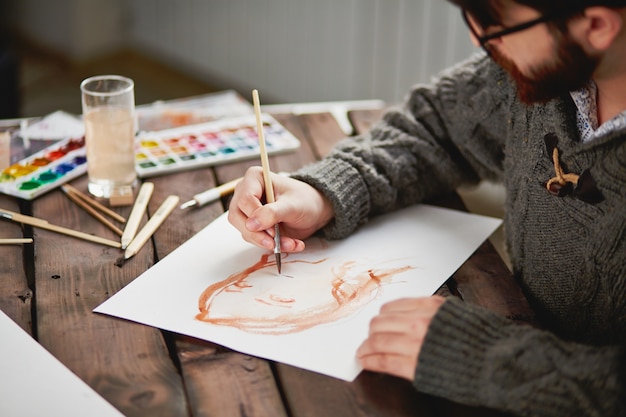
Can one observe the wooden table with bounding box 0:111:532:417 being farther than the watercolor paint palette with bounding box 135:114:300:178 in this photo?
No

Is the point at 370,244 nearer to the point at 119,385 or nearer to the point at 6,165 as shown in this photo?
the point at 119,385

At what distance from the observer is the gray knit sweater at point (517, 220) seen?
76 centimetres

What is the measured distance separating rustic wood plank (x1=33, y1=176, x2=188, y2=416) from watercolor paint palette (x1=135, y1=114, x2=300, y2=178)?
0.21 meters

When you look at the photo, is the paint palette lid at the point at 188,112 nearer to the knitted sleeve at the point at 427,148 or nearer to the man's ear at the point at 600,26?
the knitted sleeve at the point at 427,148

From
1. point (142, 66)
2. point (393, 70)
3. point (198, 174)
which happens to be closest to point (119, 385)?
point (198, 174)

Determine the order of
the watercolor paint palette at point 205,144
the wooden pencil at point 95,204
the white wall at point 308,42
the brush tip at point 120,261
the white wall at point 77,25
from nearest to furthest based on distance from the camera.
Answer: the brush tip at point 120,261
the wooden pencil at point 95,204
the watercolor paint palette at point 205,144
the white wall at point 308,42
the white wall at point 77,25

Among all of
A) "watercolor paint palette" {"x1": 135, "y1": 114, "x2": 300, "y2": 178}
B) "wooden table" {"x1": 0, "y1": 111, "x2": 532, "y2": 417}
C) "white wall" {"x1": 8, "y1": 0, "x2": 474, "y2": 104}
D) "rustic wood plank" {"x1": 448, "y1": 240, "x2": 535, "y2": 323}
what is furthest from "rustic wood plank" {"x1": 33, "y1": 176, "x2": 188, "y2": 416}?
"white wall" {"x1": 8, "y1": 0, "x2": 474, "y2": 104}

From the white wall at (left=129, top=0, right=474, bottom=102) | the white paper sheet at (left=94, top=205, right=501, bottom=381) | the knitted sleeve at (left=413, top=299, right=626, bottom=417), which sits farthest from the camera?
the white wall at (left=129, top=0, right=474, bottom=102)

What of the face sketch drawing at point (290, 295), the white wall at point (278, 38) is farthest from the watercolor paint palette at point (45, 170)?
the white wall at point (278, 38)

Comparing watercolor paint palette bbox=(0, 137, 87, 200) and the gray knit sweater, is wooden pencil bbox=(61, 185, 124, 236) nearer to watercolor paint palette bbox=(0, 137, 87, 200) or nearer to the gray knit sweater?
watercolor paint palette bbox=(0, 137, 87, 200)

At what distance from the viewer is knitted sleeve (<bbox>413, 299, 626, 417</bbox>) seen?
743mm

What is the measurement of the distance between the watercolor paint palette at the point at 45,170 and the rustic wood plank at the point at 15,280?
0.27 feet

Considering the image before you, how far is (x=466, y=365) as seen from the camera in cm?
77

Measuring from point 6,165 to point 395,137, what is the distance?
1.91 feet
